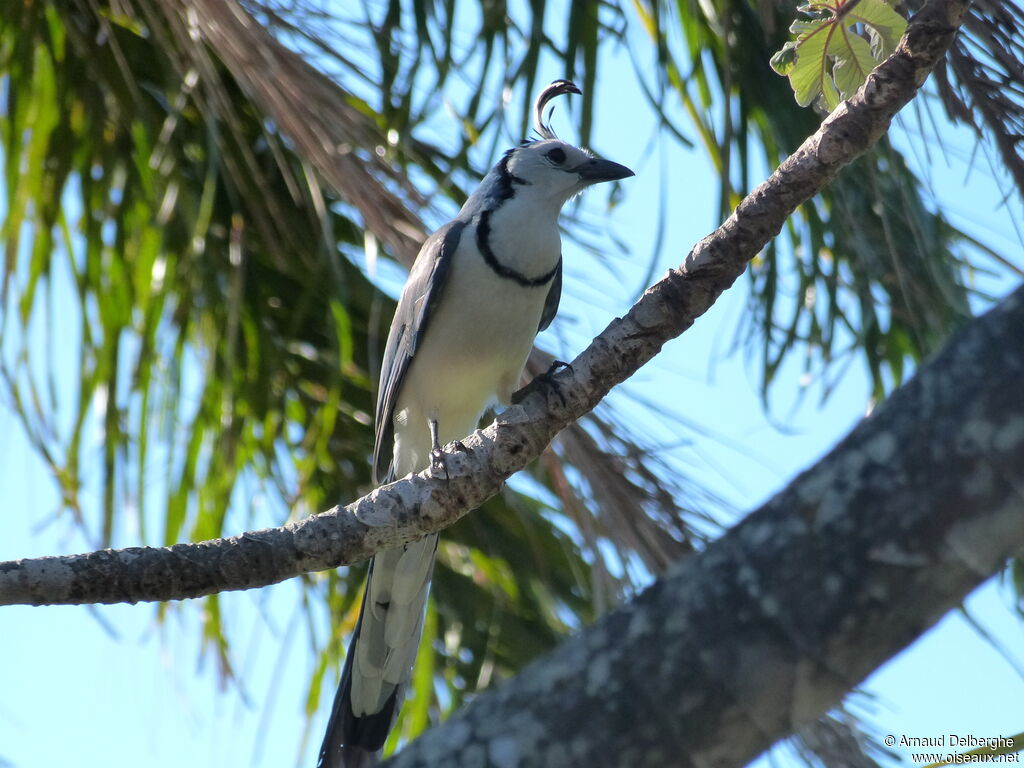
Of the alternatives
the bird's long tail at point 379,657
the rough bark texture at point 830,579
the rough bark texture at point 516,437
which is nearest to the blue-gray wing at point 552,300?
the bird's long tail at point 379,657

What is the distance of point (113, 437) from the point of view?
11.3 feet

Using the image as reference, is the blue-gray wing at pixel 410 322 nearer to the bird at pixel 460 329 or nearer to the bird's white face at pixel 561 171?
the bird at pixel 460 329

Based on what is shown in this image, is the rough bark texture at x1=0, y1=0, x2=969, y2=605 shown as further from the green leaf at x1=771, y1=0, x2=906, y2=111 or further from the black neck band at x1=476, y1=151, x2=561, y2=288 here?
the black neck band at x1=476, y1=151, x2=561, y2=288

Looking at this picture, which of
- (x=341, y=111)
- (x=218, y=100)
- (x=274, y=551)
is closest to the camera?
(x=274, y=551)

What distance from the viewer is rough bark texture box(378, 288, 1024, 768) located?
1191 millimetres

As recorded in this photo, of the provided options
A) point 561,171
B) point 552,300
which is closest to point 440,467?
point 552,300

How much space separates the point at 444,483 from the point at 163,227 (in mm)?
1610

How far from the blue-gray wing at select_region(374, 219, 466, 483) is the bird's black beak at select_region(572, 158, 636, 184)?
463mm

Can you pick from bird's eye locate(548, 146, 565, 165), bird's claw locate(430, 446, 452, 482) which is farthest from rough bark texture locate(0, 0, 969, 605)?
bird's eye locate(548, 146, 565, 165)

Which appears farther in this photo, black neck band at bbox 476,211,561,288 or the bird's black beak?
the bird's black beak

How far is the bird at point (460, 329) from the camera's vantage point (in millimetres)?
3096

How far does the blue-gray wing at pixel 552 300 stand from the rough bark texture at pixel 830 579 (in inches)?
86.4

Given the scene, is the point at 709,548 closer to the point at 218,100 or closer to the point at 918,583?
the point at 918,583

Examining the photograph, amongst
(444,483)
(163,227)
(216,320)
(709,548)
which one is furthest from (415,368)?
(709,548)
